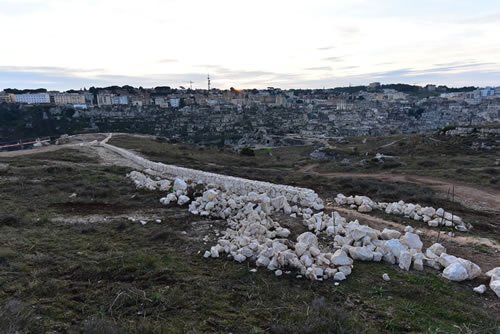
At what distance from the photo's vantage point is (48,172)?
1727 centimetres

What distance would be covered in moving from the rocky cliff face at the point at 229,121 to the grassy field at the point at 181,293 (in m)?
68.2

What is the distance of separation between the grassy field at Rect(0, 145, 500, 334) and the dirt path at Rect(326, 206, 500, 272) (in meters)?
1.41

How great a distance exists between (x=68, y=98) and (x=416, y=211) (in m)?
161

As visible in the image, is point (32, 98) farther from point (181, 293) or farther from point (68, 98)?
point (181, 293)

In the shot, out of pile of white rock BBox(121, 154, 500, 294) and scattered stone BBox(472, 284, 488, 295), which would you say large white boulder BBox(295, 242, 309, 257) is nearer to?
pile of white rock BBox(121, 154, 500, 294)

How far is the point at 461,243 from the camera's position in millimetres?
8234

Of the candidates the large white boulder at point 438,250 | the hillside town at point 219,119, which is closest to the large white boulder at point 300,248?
the large white boulder at point 438,250

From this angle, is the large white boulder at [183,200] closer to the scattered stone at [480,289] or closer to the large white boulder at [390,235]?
the large white boulder at [390,235]

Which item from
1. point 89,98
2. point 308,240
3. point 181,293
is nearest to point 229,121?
point 89,98

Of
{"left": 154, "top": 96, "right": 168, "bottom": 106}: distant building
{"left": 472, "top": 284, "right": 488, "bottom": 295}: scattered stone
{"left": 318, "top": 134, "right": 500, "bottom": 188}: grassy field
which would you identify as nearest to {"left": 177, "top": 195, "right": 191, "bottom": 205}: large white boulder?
{"left": 472, "top": 284, "right": 488, "bottom": 295}: scattered stone

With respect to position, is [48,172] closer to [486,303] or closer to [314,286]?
[314,286]

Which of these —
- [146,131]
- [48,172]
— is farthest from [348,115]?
[48,172]

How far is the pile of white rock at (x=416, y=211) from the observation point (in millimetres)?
9836

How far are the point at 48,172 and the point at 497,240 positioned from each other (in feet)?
69.4
